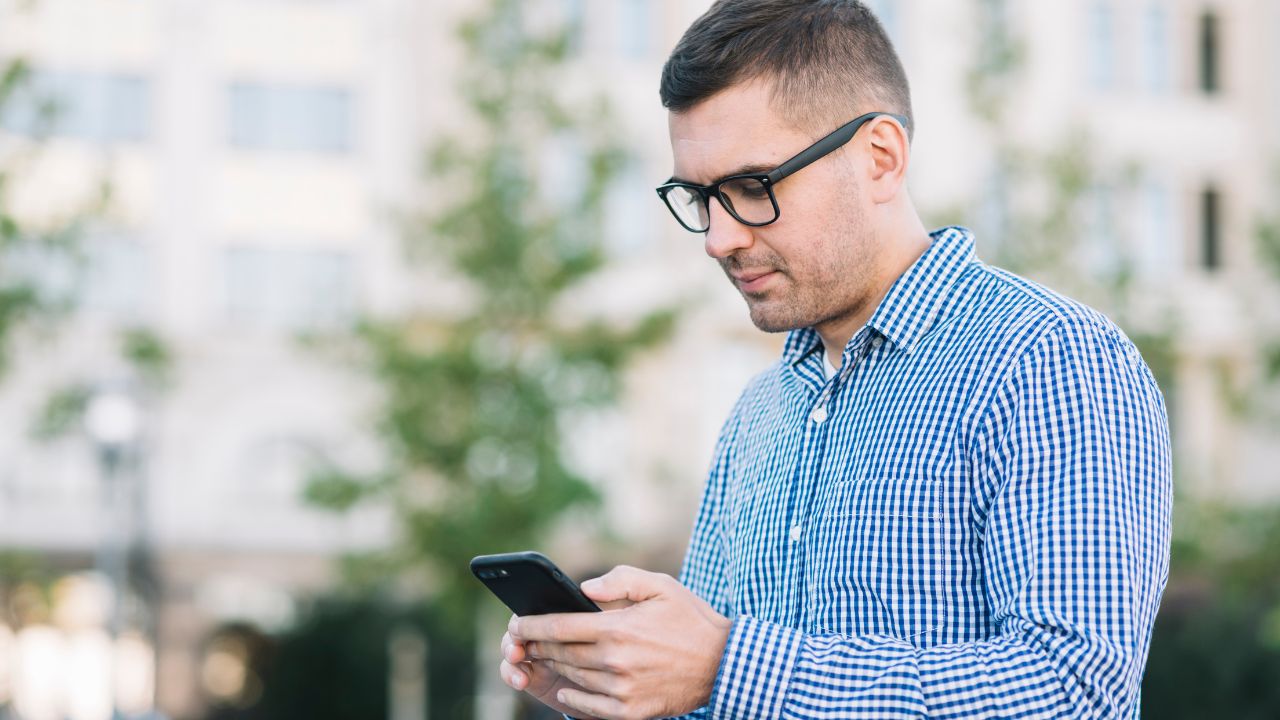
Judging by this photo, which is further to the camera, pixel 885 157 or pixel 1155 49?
pixel 1155 49

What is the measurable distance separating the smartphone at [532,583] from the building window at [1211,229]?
2739cm

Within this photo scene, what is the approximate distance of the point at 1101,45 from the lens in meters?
27.4

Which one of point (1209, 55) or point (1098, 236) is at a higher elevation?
point (1209, 55)

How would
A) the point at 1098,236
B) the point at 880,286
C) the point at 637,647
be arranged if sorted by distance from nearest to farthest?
the point at 637,647 < the point at 880,286 < the point at 1098,236

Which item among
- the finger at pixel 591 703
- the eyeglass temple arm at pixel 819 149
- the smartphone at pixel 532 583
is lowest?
the finger at pixel 591 703

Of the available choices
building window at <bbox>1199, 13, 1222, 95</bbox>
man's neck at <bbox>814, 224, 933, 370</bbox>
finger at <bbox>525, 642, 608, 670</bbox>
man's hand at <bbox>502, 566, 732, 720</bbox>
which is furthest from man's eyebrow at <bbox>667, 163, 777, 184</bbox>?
building window at <bbox>1199, 13, 1222, 95</bbox>

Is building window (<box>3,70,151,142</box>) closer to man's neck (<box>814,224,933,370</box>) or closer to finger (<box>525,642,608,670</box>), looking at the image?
man's neck (<box>814,224,933,370</box>)

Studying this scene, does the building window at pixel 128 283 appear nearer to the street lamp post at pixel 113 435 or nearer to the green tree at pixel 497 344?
the green tree at pixel 497 344

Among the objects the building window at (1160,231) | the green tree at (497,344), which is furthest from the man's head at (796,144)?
the building window at (1160,231)

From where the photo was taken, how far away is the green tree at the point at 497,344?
15727mm

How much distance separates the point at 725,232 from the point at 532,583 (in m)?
0.63

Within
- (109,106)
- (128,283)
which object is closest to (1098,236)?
(128,283)

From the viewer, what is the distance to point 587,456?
25078 millimetres

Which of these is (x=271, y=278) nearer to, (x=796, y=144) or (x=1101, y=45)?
(x=1101, y=45)
